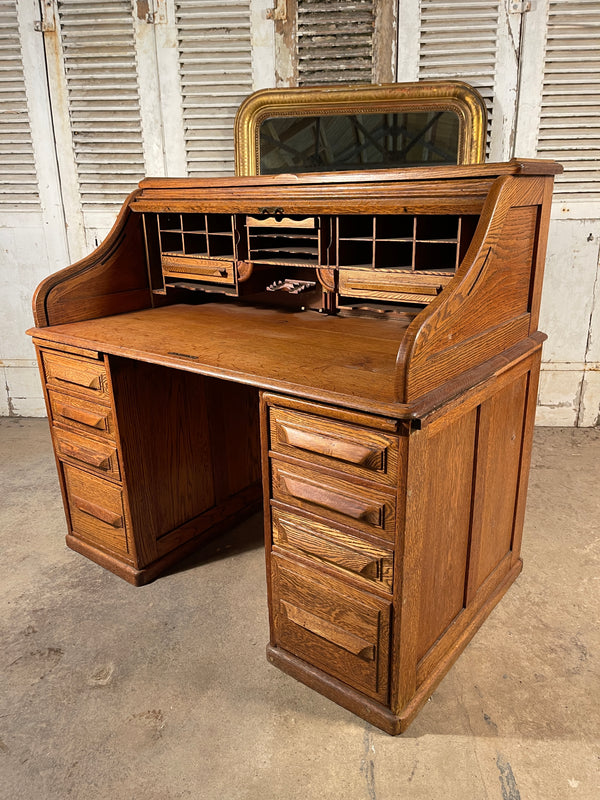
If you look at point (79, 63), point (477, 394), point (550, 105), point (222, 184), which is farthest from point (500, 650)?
point (79, 63)

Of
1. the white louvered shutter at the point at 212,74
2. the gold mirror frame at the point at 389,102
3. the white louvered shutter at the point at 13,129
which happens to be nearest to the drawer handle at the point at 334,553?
the gold mirror frame at the point at 389,102

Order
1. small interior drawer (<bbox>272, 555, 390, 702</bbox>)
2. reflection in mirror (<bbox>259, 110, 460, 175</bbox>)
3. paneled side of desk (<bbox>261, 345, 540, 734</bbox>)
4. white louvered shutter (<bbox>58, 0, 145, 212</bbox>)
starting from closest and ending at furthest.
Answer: paneled side of desk (<bbox>261, 345, 540, 734</bbox>), small interior drawer (<bbox>272, 555, 390, 702</bbox>), reflection in mirror (<bbox>259, 110, 460, 175</bbox>), white louvered shutter (<bbox>58, 0, 145, 212</bbox>)

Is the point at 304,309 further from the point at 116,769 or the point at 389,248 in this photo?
the point at 116,769

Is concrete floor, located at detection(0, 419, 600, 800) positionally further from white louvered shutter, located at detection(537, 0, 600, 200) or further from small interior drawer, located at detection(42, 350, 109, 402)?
white louvered shutter, located at detection(537, 0, 600, 200)

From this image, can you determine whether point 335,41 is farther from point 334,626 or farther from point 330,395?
point 334,626

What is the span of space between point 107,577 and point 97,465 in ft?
1.59

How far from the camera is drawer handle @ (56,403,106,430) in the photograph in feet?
7.41

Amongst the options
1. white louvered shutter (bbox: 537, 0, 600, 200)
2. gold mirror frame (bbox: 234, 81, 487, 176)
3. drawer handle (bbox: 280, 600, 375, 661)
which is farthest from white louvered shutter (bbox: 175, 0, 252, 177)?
drawer handle (bbox: 280, 600, 375, 661)

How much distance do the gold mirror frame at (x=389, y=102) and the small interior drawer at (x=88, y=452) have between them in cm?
211

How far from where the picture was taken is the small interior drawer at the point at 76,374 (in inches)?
85.9

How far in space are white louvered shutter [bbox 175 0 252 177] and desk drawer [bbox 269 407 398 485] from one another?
240cm

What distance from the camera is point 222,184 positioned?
87.3 inches

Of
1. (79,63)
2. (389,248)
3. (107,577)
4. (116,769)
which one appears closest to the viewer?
(116,769)

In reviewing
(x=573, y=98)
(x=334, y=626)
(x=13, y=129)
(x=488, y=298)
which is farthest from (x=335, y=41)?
(x=334, y=626)
